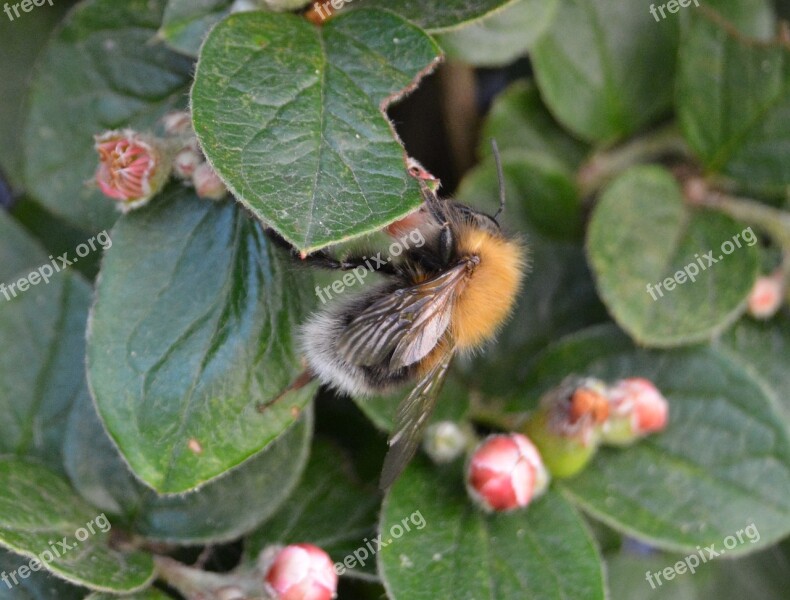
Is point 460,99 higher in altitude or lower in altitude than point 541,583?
higher

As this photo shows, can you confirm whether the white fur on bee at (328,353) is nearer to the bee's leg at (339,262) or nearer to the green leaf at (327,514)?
the bee's leg at (339,262)

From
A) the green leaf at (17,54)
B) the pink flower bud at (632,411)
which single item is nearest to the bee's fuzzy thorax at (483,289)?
the pink flower bud at (632,411)

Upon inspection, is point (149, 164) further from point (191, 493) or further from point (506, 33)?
point (506, 33)

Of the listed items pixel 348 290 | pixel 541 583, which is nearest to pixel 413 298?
pixel 348 290

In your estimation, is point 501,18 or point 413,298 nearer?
point 413,298

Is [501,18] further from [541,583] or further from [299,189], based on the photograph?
[541,583]

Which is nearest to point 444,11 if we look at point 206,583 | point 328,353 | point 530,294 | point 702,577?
point 328,353

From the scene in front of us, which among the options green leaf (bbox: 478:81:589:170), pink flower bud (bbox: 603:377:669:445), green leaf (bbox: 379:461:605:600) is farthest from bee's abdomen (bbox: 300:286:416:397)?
green leaf (bbox: 478:81:589:170)

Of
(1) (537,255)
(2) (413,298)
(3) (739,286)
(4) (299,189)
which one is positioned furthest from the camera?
(1) (537,255)
